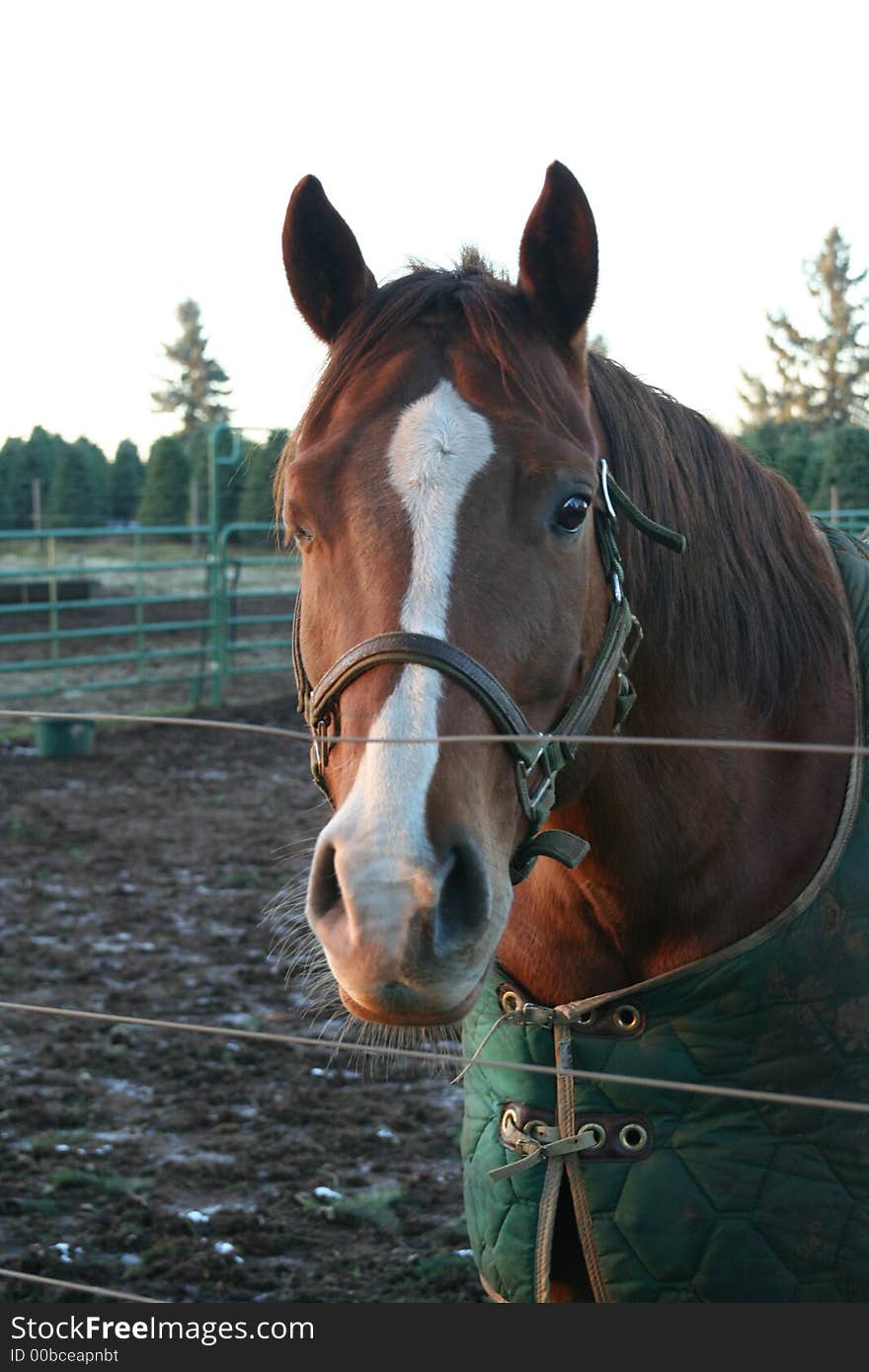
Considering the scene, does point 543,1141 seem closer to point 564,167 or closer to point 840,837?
point 840,837

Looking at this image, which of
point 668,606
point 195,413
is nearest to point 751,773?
point 668,606

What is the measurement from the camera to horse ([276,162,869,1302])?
153cm

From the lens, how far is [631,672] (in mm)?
1943

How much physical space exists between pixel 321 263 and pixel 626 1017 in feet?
4.19

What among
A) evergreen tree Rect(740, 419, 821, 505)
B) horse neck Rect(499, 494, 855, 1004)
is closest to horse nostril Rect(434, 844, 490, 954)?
horse neck Rect(499, 494, 855, 1004)

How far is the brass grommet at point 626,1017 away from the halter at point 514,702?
34 cm

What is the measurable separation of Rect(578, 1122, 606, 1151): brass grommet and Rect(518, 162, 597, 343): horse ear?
1.22 metres

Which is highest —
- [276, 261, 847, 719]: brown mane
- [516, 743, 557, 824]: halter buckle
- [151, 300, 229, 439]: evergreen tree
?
[151, 300, 229, 439]: evergreen tree

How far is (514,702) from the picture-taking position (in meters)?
1.61

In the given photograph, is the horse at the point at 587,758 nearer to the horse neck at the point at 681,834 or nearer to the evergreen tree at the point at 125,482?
the horse neck at the point at 681,834

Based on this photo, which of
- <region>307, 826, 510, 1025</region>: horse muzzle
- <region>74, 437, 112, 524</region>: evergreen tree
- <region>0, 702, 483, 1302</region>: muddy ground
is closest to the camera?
<region>307, 826, 510, 1025</region>: horse muzzle

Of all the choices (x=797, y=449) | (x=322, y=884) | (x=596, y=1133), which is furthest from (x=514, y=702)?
(x=797, y=449)

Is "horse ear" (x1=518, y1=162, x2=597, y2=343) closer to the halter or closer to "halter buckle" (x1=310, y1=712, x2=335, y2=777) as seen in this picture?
the halter

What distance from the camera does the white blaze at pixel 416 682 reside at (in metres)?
1.35
